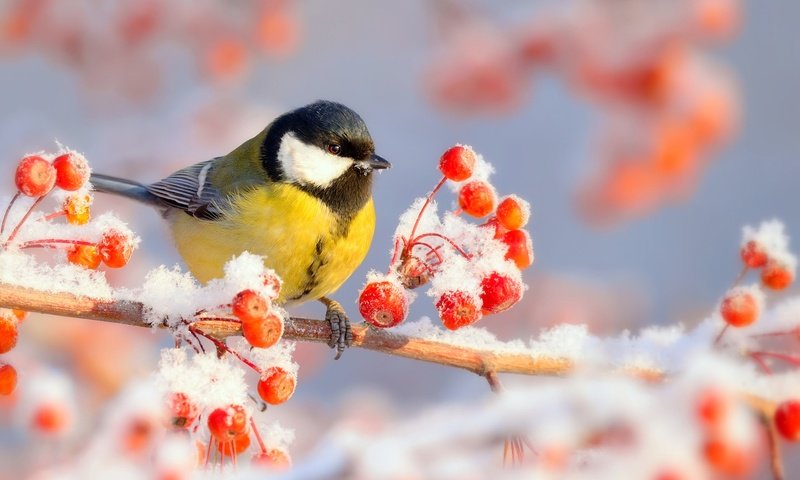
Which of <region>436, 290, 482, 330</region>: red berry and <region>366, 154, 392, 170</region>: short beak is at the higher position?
<region>366, 154, 392, 170</region>: short beak

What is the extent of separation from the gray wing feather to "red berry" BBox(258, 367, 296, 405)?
0.62m

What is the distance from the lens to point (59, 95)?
13.6 ft

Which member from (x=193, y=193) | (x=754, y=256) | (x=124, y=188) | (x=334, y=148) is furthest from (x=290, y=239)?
(x=754, y=256)

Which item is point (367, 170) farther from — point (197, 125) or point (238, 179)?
point (197, 125)

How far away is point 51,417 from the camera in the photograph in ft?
3.04

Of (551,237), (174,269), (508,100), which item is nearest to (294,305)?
(174,269)

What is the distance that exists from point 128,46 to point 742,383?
194cm

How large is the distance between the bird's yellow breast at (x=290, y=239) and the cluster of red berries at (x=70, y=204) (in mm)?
472

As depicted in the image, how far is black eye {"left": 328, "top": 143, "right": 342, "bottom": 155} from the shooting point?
4.57ft

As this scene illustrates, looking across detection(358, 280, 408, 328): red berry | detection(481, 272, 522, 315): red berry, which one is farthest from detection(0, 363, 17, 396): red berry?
detection(481, 272, 522, 315): red berry

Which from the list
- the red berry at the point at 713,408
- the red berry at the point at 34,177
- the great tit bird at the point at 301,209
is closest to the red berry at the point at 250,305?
the red berry at the point at 34,177

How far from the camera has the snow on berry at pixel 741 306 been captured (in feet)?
2.55

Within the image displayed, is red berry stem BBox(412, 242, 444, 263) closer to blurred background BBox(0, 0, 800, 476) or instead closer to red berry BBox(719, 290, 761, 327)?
red berry BBox(719, 290, 761, 327)

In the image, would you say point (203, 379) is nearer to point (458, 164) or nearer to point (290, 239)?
point (458, 164)
